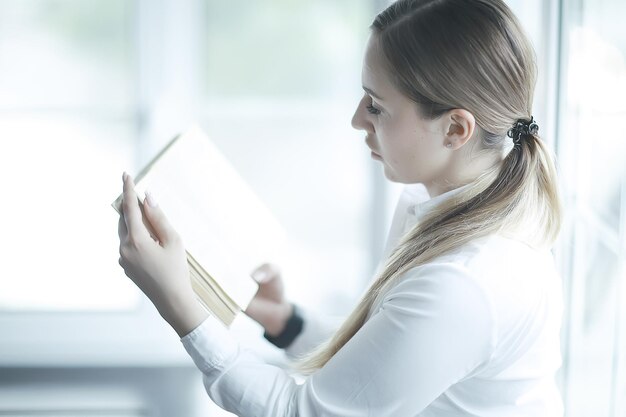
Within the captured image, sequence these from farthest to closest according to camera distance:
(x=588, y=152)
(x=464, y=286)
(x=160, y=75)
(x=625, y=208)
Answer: (x=160, y=75) < (x=588, y=152) < (x=625, y=208) < (x=464, y=286)

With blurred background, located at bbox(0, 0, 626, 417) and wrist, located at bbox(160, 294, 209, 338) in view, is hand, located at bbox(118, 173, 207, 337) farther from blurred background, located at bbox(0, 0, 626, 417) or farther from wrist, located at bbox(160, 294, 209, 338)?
blurred background, located at bbox(0, 0, 626, 417)

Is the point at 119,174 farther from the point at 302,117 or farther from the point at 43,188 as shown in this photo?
the point at 302,117

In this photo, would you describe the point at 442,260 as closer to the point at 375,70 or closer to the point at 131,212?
the point at 375,70

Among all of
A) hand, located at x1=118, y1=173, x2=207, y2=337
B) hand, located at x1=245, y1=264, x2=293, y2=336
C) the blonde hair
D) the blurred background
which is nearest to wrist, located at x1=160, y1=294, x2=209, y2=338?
hand, located at x1=118, y1=173, x2=207, y2=337

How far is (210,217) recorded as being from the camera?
41.5 inches

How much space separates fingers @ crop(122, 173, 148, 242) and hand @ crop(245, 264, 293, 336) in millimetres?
385

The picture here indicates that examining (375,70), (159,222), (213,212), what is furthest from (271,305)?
(375,70)

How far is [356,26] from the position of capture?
6.65 feet

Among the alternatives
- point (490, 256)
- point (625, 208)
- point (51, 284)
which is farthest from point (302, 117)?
point (490, 256)

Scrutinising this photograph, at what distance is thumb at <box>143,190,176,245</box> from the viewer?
0.93 meters

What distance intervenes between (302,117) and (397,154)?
1.13 meters

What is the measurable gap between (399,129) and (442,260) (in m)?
0.20

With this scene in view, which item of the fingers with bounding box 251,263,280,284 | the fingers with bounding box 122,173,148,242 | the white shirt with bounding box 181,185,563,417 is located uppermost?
the fingers with bounding box 122,173,148,242

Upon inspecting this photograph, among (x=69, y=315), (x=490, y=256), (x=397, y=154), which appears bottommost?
(x=490, y=256)
